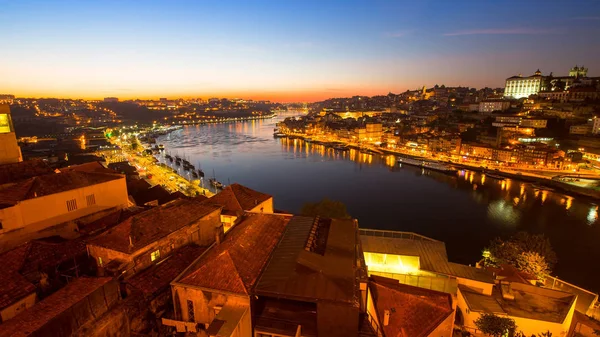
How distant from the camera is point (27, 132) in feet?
105

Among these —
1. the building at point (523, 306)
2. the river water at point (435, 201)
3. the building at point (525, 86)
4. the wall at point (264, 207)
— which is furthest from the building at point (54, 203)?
the building at point (525, 86)

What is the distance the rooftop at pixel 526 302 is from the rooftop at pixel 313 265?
216 cm

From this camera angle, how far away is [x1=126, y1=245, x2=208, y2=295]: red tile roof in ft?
13.0

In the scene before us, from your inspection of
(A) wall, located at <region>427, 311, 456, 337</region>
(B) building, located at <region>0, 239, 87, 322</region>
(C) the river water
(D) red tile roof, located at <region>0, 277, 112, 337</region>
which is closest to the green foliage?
(C) the river water

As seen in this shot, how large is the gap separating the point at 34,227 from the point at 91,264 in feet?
6.51

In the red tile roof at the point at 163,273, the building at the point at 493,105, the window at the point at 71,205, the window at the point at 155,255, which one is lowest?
the red tile roof at the point at 163,273

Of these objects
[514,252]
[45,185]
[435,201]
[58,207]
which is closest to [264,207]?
[58,207]

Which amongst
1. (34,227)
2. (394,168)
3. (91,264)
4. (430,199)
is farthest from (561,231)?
(34,227)

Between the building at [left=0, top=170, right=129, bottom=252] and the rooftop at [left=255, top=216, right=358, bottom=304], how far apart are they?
4590 millimetres

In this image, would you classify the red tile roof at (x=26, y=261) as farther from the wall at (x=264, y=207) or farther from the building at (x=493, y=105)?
the building at (x=493, y=105)

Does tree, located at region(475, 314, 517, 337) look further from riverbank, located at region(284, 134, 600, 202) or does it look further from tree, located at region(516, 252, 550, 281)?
riverbank, located at region(284, 134, 600, 202)

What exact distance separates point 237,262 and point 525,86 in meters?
46.5

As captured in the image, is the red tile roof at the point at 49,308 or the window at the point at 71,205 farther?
the window at the point at 71,205

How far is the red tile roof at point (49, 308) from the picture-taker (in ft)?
9.39
